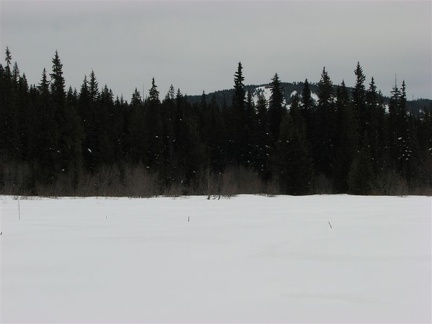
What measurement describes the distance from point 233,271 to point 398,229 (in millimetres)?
5733

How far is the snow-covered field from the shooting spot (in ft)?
15.7

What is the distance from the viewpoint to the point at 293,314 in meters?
4.70

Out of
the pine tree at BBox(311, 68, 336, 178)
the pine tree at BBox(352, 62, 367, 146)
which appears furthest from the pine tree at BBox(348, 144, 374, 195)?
the pine tree at BBox(352, 62, 367, 146)

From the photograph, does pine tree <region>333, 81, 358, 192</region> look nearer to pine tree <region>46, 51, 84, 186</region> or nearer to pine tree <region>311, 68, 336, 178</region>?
pine tree <region>311, 68, 336, 178</region>

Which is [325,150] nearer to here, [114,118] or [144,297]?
[114,118]

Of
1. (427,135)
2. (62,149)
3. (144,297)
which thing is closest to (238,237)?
(144,297)

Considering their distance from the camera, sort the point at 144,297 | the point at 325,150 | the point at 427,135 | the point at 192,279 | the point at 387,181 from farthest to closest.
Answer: the point at 427,135
the point at 325,150
the point at 387,181
the point at 192,279
the point at 144,297

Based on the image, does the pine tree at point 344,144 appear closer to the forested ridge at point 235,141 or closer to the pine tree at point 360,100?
the forested ridge at point 235,141

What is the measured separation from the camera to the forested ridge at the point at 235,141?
4703 cm

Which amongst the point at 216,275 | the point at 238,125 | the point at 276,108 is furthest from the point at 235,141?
the point at 216,275

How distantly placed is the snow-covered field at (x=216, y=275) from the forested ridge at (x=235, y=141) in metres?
30.4

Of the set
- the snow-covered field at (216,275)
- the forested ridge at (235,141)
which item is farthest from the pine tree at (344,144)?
the snow-covered field at (216,275)

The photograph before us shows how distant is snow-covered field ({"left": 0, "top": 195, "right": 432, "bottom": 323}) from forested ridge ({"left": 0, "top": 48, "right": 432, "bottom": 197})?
30.4 m

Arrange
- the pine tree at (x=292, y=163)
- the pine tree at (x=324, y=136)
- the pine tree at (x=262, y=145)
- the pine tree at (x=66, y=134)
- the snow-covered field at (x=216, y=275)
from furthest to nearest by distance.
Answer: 1. the pine tree at (x=324, y=136)
2. the pine tree at (x=262, y=145)
3. the pine tree at (x=66, y=134)
4. the pine tree at (x=292, y=163)
5. the snow-covered field at (x=216, y=275)
